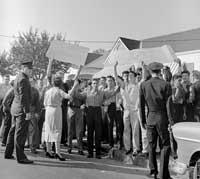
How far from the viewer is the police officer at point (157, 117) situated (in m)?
5.52

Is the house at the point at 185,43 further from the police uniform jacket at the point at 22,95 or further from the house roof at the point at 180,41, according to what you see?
the police uniform jacket at the point at 22,95

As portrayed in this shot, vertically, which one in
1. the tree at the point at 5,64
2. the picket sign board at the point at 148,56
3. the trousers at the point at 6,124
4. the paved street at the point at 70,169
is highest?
the tree at the point at 5,64

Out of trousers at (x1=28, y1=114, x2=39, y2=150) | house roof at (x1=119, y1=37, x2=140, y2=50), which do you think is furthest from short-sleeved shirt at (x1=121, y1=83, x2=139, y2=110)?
house roof at (x1=119, y1=37, x2=140, y2=50)

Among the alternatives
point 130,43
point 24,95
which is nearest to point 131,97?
point 24,95

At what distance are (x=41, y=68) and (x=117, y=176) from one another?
32978 millimetres

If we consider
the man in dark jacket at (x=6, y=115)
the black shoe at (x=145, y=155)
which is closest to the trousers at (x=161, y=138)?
the black shoe at (x=145, y=155)

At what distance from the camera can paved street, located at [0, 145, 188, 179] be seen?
588cm

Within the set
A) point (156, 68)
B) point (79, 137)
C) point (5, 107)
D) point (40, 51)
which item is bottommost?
point (79, 137)

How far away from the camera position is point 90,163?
715cm

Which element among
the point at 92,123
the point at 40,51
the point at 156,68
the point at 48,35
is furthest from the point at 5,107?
the point at 48,35

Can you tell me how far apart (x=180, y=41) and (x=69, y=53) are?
73.1 ft

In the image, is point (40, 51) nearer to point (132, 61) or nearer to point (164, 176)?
point (132, 61)

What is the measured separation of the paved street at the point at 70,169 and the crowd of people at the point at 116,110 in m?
0.30

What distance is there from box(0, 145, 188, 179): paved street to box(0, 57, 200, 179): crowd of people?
0.98ft
